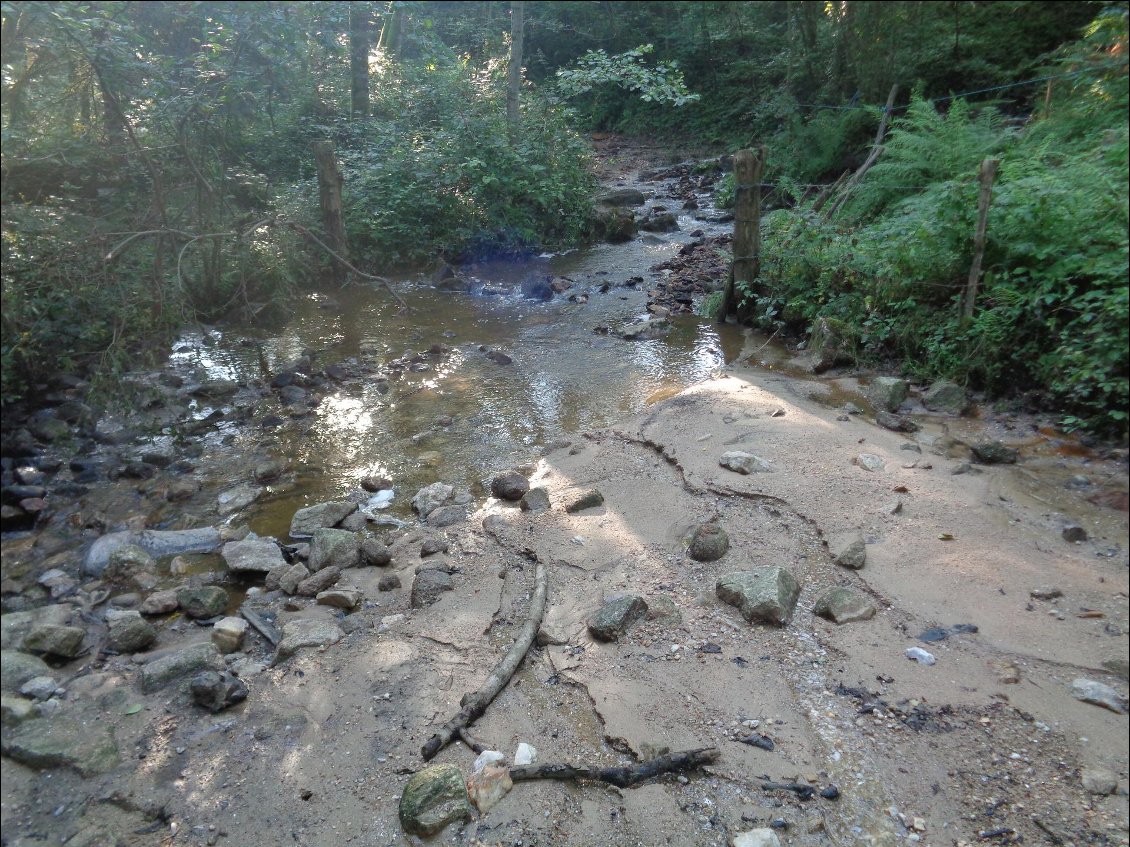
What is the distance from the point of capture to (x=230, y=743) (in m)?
2.90

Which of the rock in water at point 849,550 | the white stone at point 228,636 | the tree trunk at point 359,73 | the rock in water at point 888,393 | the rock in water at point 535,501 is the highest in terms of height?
the tree trunk at point 359,73

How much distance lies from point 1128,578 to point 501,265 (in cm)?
931

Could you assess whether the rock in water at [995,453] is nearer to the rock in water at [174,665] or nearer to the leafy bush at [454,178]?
the rock in water at [174,665]

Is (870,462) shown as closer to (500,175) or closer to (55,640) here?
(55,640)

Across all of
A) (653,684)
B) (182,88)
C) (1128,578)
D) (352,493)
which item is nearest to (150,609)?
(352,493)

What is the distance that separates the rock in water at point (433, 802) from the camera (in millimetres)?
2479

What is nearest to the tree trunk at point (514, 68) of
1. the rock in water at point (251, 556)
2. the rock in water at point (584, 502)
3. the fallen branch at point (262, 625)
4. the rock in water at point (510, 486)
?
the rock in water at point (510, 486)

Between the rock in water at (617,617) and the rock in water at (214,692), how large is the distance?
160cm

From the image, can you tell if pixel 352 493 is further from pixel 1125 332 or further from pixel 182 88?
pixel 1125 332

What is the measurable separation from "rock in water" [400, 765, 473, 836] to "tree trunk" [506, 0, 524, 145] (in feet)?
35.6

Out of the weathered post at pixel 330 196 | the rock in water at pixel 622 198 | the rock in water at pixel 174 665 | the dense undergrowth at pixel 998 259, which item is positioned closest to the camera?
the rock in water at pixel 174 665

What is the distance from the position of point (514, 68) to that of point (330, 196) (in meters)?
4.34

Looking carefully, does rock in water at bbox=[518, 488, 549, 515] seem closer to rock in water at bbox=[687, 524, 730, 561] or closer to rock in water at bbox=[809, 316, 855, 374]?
rock in water at bbox=[687, 524, 730, 561]

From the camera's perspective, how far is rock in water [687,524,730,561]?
387 centimetres
